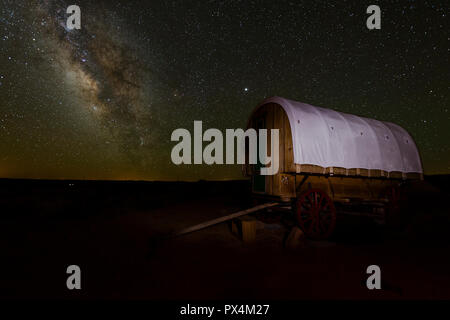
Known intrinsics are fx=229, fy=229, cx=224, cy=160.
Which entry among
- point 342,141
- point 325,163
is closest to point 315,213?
point 325,163

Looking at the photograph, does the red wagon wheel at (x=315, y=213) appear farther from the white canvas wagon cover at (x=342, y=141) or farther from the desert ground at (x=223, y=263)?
the white canvas wagon cover at (x=342, y=141)

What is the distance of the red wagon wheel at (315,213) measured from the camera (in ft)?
21.0

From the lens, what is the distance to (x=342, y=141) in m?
7.15

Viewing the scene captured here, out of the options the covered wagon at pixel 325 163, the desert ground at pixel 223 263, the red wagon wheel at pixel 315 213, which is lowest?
the desert ground at pixel 223 263

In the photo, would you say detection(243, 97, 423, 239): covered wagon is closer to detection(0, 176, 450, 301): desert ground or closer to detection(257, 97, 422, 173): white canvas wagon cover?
detection(257, 97, 422, 173): white canvas wagon cover

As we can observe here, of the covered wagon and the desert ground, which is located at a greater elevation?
the covered wagon

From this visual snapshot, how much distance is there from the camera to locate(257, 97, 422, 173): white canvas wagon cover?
6.51m

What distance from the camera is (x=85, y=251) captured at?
5777 millimetres

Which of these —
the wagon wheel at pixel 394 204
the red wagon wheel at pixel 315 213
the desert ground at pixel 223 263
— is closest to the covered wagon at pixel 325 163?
the red wagon wheel at pixel 315 213

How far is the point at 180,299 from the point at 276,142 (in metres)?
5.25

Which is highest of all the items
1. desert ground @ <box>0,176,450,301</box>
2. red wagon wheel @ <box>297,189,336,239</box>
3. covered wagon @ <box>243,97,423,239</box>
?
covered wagon @ <box>243,97,423,239</box>

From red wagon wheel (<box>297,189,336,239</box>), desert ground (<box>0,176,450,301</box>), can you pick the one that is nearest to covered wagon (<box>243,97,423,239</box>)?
red wagon wheel (<box>297,189,336,239</box>)

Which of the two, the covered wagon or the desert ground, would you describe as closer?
the desert ground
